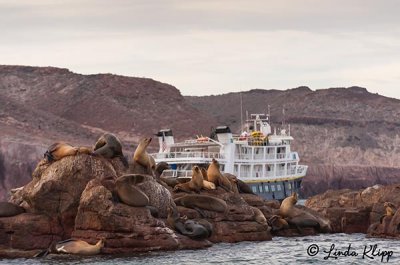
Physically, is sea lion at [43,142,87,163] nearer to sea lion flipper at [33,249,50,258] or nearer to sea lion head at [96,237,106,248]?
sea lion flipper at [33,249,50,258]

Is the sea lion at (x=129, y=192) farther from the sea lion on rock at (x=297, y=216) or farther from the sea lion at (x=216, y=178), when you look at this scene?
the sea lion on rock at (x=297, y=216)

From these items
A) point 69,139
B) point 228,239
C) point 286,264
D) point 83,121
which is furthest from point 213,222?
point 83,121

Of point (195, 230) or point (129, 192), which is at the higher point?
point (129, 192)

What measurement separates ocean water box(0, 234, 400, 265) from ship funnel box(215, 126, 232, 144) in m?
38.4

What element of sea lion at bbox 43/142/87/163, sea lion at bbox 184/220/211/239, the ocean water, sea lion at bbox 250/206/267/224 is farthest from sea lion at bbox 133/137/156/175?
sea lion at bbox 250/206/267/224

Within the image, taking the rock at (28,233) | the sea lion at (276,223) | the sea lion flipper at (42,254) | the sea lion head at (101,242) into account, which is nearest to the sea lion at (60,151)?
the rock at (28,233)

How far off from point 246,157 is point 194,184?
4306cm

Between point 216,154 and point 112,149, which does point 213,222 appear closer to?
point 112,149

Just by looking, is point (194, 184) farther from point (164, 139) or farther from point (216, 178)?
point (164, 139)

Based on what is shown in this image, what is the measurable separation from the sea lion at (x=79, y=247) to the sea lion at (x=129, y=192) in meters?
1.89

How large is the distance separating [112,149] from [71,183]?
9.36 ft

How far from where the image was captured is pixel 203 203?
43.7m

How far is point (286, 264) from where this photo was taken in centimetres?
3684

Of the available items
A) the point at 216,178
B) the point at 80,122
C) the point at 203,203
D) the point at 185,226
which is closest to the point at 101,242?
the point at 185,226
